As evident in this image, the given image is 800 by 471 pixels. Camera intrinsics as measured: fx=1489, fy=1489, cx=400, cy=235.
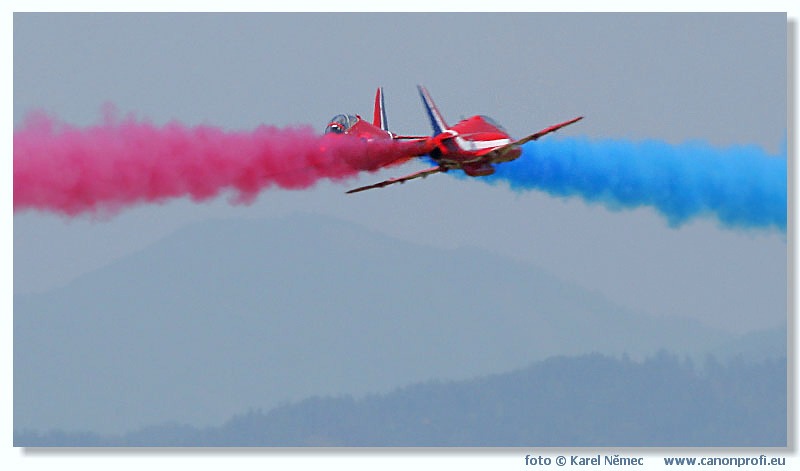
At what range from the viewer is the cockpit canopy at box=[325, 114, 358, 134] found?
193 ft

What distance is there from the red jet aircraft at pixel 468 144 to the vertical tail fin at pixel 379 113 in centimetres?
1340

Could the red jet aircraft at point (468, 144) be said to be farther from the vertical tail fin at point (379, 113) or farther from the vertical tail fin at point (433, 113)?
the vertical tail fin at point (379, 113)

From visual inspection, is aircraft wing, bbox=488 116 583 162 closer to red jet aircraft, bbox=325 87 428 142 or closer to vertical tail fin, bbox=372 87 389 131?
red jet aircraft, bbox=325 87 428 142

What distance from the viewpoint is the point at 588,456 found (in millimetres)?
53031

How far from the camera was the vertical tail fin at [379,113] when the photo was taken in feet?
226

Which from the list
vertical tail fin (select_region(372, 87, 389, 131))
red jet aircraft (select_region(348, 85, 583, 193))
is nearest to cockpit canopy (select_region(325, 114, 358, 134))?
red jet aircraft (select_region(348, 85, 583, 193))

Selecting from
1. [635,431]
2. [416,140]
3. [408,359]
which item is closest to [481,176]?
[416,140]

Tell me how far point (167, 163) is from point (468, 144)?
40.7 feet

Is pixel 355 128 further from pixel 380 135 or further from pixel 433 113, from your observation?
pixel 433 113

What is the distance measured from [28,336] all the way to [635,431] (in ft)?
279

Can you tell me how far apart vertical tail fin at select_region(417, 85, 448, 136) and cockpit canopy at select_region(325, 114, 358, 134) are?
4.70 metres

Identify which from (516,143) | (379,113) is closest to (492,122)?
(516,143)

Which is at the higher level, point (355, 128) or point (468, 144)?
point (355, 128)

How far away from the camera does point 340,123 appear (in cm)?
5916
